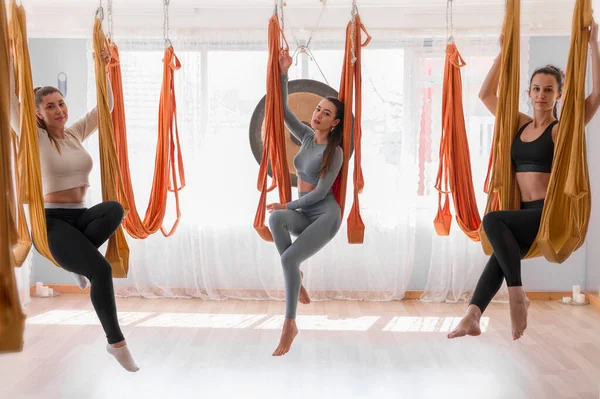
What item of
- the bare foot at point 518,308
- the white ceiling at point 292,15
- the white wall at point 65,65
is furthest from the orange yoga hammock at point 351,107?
the white wall at point 65,65

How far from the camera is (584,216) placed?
8.05ft

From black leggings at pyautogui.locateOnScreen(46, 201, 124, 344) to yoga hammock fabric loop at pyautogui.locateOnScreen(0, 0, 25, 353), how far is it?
3.82ft

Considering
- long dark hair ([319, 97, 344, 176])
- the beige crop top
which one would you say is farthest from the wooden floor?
long dark hair ([319, 97, 344, 176])

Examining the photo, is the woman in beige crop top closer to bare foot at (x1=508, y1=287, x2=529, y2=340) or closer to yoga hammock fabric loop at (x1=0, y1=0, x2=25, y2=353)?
yoga hammock fabric loop at (x1=0, y1=0, x2=25, y2=353)

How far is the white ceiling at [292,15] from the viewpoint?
488cm

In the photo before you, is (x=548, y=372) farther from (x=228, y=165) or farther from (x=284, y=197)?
(x=228, y=165)

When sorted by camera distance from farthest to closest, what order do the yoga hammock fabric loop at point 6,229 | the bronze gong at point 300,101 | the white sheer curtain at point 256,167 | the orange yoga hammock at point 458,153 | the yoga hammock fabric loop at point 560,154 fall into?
the white sheer curtain at point 256,167 < the bronze gong at point 300,101 < the orange yoga hammock at point 458,153 < the yoga hammock fabric loop at point 560,154 < the yoga hammock fabric loop at point 6,229

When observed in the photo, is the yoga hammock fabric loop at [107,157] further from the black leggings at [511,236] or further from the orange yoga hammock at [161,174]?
the black leggings at [511,236]

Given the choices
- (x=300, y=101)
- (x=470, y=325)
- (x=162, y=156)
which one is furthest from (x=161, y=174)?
(x=470, y=325)

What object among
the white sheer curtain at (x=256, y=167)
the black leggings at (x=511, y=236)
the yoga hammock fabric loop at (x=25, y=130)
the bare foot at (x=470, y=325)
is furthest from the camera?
the white sheer curtain at (x=256, y=167)

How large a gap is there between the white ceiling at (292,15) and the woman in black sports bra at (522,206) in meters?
2.38

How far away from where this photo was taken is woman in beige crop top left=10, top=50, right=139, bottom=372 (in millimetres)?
2582

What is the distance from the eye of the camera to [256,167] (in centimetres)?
515

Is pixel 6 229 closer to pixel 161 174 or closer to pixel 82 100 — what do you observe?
pixel 161 174
